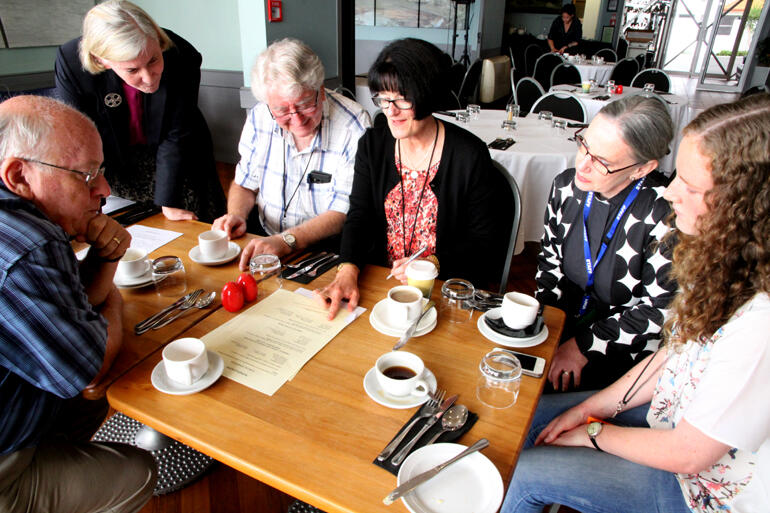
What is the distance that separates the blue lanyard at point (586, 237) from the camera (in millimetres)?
1511

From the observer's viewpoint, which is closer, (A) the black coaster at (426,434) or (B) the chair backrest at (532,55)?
(A) the black coaster at (426,434)

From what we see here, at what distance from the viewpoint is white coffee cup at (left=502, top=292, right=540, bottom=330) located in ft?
3.93

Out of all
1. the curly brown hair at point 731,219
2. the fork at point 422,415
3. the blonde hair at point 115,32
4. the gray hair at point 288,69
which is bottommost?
the fork at point 422,415

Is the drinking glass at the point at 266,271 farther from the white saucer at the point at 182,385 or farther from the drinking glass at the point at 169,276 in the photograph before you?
the white saucer at the point at 182,385

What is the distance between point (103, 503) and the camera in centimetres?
119

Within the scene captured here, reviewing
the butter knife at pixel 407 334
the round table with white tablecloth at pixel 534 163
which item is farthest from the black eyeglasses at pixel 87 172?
the round table with white tablecloth at pixel 534 163

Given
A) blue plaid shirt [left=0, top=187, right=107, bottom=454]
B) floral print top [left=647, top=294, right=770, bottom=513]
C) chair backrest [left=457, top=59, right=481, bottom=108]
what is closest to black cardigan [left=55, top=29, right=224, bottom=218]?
blue plaid shirt [left=0, top=187, right=107, bottom=454]

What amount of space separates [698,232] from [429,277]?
0.65m

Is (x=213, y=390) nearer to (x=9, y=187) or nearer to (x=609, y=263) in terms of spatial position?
(x=9, y=187)

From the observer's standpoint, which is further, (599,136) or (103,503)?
(599,136)

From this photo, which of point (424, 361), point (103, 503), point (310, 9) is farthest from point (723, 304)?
point (310, 9)

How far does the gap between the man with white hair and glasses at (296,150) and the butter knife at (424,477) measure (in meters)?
1.09

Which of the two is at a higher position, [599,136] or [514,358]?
[599,136]

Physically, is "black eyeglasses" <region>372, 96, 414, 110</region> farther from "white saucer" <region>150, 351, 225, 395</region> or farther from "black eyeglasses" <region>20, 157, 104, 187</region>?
"white saucer" <region>150, 351, 225, 395</region>
